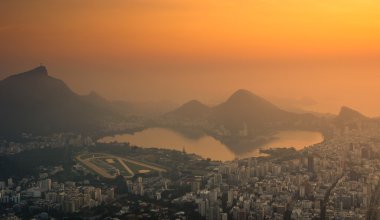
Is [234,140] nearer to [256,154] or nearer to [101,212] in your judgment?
[256,154]

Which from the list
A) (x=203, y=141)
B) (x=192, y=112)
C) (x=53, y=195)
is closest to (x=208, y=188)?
(x=53, y=195)

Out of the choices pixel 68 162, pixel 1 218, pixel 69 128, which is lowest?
pixel 1 218

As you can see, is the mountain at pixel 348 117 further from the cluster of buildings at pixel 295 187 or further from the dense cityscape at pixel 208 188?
the cluster of buildings at pixel 295 187

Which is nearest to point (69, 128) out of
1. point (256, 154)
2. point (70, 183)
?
point (256, 154)

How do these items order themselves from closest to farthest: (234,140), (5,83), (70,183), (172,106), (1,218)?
(1,218) → (70,183) → (234,140) → (5,83) → (172,106)

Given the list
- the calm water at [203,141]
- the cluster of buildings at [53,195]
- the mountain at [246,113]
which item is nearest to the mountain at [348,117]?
the calm water at [203,141]

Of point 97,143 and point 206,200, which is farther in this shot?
point 97,143
